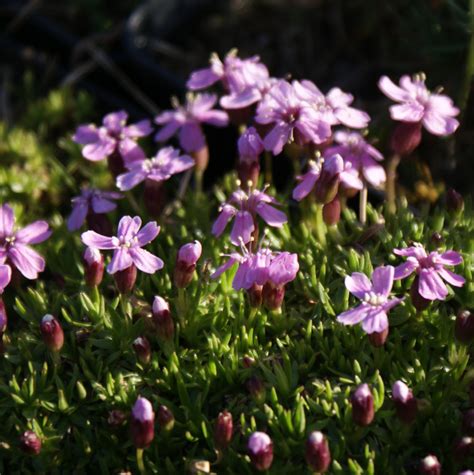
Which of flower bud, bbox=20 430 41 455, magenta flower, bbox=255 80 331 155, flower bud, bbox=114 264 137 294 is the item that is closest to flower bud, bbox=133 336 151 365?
flower bud, bbox=114 264 137 294

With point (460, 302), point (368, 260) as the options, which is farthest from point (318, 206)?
point (460, 302)

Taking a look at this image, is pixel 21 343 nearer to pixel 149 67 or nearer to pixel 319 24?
pixel 149 67

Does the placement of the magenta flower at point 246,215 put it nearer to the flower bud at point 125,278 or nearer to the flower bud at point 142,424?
the flower bud at point 125,278

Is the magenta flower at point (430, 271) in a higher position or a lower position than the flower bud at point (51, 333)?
higher

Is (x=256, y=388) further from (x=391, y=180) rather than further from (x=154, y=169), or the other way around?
(x=391, y=180)

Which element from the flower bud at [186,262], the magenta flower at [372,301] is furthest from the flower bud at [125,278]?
the magenta flower at [372,301]

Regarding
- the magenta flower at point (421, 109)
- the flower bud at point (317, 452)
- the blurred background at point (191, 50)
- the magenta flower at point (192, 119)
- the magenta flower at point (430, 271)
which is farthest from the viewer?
the blurred background at point (191, 50)

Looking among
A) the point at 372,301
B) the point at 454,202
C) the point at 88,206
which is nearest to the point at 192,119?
the point at 88,206

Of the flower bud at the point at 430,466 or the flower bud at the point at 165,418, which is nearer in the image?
the flower bud at the point at 430,466
